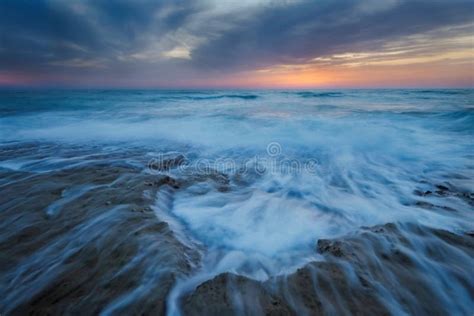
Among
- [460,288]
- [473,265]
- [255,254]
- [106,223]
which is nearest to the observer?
[460,288]

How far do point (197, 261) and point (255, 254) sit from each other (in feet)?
1.91

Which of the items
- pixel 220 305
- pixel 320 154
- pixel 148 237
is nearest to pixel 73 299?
pixel 148 237

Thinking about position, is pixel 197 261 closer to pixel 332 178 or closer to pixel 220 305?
pixel 220 305

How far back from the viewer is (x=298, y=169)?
5.20 metres

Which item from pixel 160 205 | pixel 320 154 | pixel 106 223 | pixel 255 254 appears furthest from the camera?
pixel 320 154

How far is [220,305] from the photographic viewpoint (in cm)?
177

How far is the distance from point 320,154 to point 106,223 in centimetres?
526

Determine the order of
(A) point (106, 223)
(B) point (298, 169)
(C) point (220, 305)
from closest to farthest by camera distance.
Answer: (C) point (220, 305), (A) point (106, 223), (B) point (298, 169)

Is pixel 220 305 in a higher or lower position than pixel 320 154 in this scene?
higher

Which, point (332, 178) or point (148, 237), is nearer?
point (148, 237)

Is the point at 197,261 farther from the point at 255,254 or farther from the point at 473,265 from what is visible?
the point at 473,265

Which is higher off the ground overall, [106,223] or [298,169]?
[106,223]

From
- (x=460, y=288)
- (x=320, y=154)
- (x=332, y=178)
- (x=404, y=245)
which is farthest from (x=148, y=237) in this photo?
(x=320, y=154)

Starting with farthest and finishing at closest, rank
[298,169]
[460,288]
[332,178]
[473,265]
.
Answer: [298,169]
[332,178]
[473,265]
[460,288]
